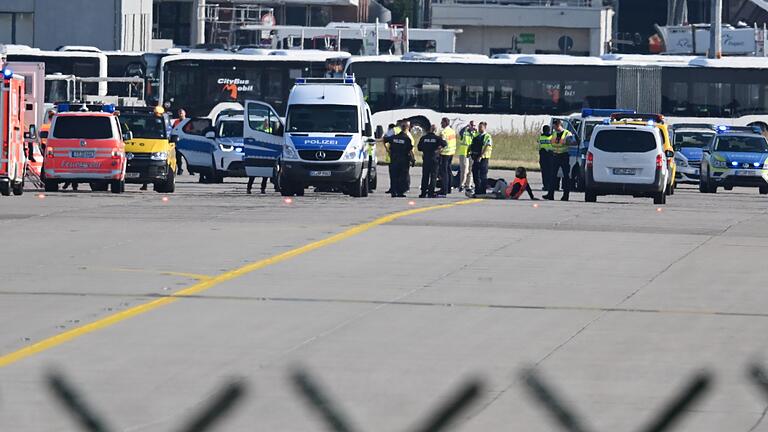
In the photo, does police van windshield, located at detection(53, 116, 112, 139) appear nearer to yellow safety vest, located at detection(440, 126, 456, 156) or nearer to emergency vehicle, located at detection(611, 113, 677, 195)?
yellow safety vest, located at detection(440, 126, 456, 156)

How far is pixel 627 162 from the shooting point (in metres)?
35.2

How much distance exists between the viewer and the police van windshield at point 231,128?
41.1 m

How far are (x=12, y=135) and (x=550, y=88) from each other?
104 feet

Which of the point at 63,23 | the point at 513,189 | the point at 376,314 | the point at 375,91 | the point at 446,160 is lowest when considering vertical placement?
the point at 376,314

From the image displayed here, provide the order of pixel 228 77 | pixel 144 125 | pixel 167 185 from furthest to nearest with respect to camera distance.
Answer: pixel 228 77 → pixel 144 125 → pixel 167 185

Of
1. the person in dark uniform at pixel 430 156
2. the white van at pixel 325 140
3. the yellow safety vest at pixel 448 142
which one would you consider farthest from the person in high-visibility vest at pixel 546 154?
the white van at pixel 325 140

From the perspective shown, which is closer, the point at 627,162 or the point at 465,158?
the point at 627,162

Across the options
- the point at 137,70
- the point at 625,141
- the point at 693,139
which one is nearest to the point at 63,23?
the point at 137,70

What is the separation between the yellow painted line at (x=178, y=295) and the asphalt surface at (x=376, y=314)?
48mm

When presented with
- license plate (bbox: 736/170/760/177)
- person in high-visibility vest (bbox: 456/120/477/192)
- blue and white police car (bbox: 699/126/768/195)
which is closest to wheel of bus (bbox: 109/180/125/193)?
person in high-visibility vest (bbox: 456/120/477/192)

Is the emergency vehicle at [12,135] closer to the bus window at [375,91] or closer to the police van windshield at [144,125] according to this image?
the police van windshield at [144,125]

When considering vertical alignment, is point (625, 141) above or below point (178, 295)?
above

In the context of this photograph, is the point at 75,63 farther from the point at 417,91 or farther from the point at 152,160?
the point at 152,160

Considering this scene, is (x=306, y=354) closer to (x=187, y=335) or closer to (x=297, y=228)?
(x=187, y=335)
